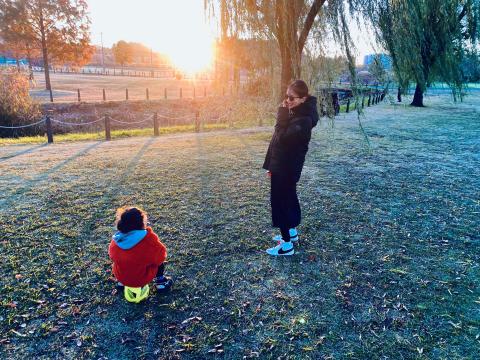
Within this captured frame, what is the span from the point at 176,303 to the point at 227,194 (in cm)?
290

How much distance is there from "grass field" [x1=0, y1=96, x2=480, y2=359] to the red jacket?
256 millimetres

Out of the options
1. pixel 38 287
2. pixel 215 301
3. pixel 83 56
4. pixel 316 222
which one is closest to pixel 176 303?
pixel 215 301

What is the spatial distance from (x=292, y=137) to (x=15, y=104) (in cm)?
1528

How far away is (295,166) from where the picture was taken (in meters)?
3.52

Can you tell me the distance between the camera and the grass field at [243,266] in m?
2.66

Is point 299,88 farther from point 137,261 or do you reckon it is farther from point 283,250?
point 137,261

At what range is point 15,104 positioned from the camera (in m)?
14.7

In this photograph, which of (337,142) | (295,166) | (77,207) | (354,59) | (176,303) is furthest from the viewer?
(337,142)

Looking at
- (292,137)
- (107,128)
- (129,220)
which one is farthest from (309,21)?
(107,128)

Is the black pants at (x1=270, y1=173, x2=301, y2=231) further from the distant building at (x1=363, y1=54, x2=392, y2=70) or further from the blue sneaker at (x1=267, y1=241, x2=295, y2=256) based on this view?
the distant building at (x1=363, y1=54, x2=392, y2=70)

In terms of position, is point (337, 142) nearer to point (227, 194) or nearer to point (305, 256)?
point (227, 194)

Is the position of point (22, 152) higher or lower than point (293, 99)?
lower

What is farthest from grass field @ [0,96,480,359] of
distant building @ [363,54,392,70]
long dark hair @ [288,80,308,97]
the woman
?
distant building @ [363,54,392,70]

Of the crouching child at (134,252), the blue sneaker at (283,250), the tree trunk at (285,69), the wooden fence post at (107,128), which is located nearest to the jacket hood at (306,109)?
→ the blue sneaker at (283,250)
